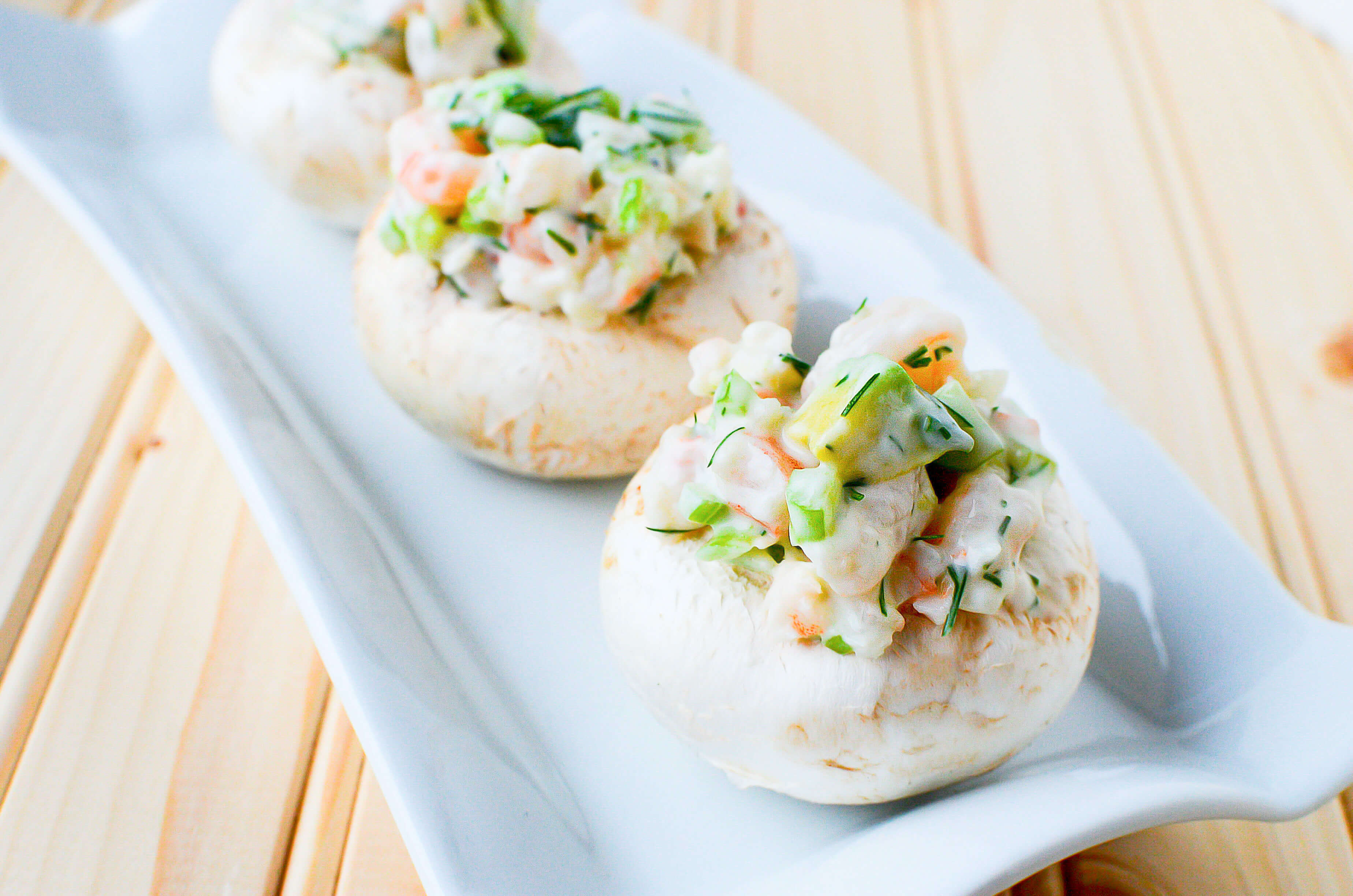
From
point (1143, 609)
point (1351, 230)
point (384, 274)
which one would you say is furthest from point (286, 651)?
point (1351, 230)

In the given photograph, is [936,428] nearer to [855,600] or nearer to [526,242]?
[855,600]

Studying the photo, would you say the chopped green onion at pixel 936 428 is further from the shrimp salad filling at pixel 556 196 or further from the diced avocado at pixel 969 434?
the shrimp salad filling at pixel 556 196

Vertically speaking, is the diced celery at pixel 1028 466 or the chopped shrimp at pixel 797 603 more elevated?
the diced celery at pixel 1028 466

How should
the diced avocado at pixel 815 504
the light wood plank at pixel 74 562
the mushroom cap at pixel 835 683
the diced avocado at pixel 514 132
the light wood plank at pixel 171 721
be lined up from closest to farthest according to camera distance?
1. the diced avocado at pixel 815 504
2. the mushroom cap at pixel 835 683
3. the light wood plank at pixel 171 721
4. the light wood plank at pixel 74 562
5. the diced avocado at pixel 514 132

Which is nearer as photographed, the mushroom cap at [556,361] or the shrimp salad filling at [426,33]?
the mushroom cap at [556,361]

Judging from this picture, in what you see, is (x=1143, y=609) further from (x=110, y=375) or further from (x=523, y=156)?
(x=110, y=375)

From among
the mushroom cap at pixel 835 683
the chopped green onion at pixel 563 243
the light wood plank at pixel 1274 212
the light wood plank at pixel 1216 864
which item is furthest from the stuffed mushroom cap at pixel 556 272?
the light wood plank at pixel 1274 212

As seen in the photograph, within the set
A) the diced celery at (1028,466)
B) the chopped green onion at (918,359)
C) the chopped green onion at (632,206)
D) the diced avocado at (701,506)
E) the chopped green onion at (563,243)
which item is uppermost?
the chopped green onion at (918,359)

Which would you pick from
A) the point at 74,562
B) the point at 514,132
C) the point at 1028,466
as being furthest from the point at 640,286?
the point at 74,562
